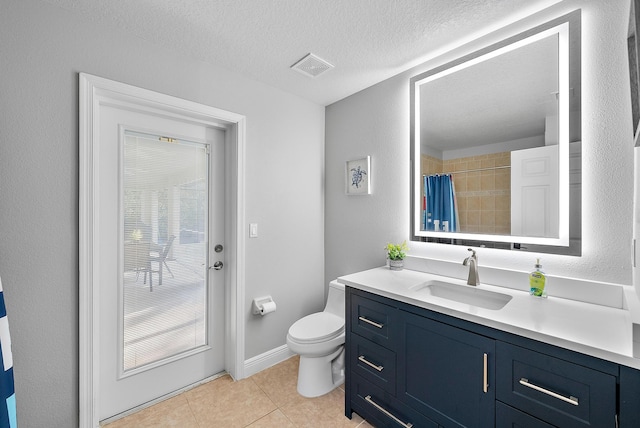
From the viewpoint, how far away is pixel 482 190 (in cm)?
174

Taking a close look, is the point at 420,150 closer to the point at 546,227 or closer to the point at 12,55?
the point at 546,227

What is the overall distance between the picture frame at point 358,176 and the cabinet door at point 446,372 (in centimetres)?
117

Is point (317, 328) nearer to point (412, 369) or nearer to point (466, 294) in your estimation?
point (412, 369)

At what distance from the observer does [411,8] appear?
145 cm

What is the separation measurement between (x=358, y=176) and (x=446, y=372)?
1.56 m

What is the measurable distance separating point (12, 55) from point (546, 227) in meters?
2.84

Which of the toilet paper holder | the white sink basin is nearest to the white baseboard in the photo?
the toilet paper holder

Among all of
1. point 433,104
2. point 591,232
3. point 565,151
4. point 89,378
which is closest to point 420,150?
point 433,104

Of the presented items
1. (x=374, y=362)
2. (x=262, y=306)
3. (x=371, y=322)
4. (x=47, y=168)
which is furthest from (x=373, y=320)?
(x=47, y=168)

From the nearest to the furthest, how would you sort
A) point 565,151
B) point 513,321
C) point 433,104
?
1. point 513,321
2. point 565,151
3. point 433,104

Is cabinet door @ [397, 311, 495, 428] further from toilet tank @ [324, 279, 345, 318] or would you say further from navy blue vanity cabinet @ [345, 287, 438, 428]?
toilet tank @ [324, 279, 345, 318]

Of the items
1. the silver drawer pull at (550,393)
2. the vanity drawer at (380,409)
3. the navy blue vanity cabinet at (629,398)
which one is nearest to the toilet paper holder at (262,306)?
the vanity drawer at (380,409)

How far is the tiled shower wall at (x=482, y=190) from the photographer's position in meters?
1.64

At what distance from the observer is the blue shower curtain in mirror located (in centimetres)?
188
